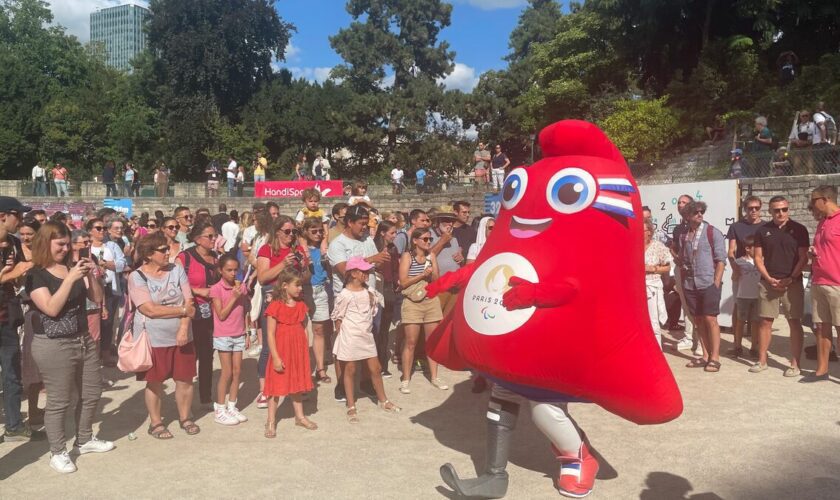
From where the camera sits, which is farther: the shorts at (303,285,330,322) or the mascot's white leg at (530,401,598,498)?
the shorts at (303,285,330,322)

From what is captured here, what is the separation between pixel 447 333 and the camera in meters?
5.13

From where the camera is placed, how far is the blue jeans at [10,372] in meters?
5.58

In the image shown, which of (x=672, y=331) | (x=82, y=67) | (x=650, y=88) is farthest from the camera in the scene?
(x=82, y=67)

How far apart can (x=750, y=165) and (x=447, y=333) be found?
1226cm

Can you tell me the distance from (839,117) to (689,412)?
48.5 ft

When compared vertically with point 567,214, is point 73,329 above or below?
below

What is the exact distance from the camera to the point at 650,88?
1079 inches

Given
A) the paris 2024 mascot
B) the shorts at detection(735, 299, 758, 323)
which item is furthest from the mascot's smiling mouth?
the shorts at detection(735, 299, 758, 323)

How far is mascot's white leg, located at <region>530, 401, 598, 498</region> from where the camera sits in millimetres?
4406

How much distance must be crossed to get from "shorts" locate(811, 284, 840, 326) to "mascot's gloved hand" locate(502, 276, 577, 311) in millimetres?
3989

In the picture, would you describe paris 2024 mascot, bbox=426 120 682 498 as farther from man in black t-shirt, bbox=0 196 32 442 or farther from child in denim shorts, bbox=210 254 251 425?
man in black t-shirt, bbox=0 196 32 442

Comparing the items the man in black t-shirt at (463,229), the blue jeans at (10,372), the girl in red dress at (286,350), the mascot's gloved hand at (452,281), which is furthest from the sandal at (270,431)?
the man in black t-shirt at (463,229)

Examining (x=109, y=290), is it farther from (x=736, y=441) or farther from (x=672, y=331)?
(x=672, y=331)

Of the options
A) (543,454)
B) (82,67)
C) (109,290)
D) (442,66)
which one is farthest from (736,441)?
(82,67)
